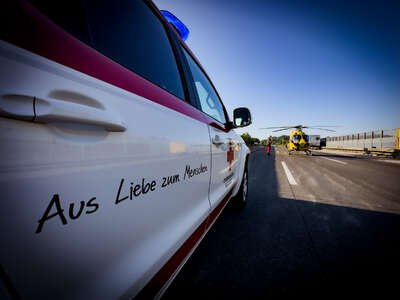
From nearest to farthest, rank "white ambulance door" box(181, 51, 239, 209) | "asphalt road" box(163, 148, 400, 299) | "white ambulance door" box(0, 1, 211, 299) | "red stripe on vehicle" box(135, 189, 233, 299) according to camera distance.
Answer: "white ambulance door" box(0, 1, 211, 299) → "red stripe on vehicle" box(135, 189, 233, 299) → "asphalt road" box(163, 148, 400, 299) → "white ambulance door" box(181, 51, 239, 209)

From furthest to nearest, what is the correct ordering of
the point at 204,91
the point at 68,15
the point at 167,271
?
the point at 204,91
the point at 167,271
the point at 68,15

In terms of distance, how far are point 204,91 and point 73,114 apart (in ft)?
5.35

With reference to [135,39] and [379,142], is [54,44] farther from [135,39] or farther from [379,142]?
[379,142]

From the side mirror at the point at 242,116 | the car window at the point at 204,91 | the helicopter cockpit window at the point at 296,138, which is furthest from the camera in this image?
the helicopter cockpit window at the point at 296,138

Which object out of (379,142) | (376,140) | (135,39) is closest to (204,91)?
(135,39)

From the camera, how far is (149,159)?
0.67m

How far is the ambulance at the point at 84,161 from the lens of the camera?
13.4 inches

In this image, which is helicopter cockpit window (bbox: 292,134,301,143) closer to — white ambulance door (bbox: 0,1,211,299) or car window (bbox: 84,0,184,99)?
car window (bbox: 84,0,184,99)

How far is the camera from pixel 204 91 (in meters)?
1.90

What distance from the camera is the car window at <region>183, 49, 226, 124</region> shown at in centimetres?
160

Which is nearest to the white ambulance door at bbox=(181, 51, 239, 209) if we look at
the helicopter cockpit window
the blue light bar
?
the blue light bar

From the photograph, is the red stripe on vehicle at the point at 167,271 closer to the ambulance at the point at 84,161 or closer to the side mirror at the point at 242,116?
the ambulance at the point at 84,161

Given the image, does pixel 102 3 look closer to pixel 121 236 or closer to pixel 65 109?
pixel 65 109

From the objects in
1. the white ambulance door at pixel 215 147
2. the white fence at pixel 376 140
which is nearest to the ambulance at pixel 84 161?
the white ambulance door at pixel 215 147
